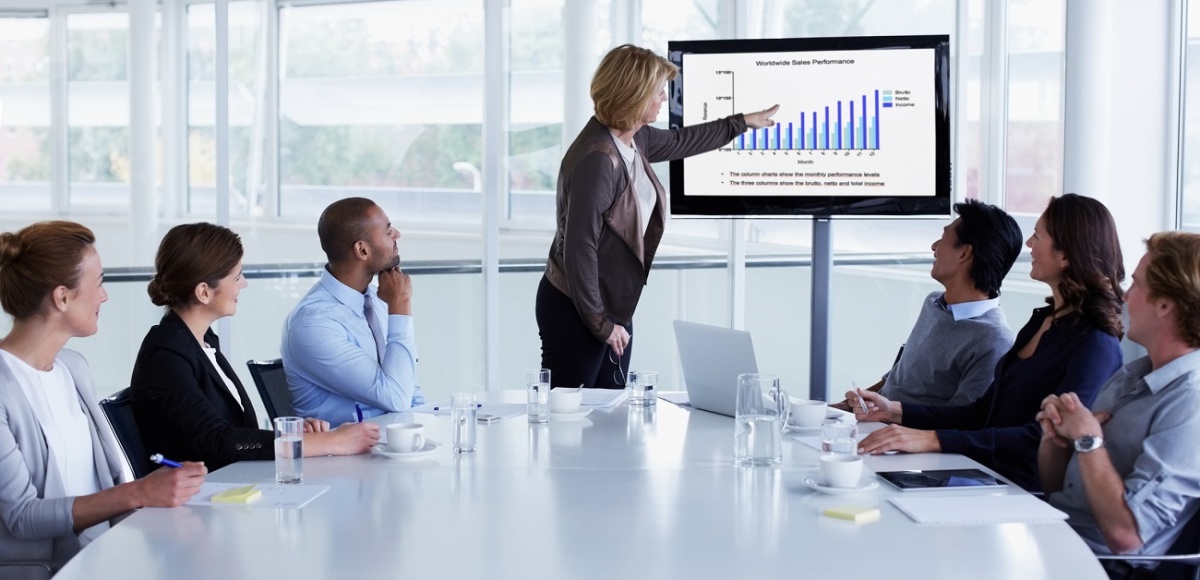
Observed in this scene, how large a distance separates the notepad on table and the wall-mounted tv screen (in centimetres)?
228

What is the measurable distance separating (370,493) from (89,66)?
11.6 ft

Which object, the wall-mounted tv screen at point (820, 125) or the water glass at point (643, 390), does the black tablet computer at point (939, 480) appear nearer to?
the water glass at point (643, 390)

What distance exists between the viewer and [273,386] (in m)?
3.27

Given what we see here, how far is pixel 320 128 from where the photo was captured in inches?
212

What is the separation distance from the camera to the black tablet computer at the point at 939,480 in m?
2.28

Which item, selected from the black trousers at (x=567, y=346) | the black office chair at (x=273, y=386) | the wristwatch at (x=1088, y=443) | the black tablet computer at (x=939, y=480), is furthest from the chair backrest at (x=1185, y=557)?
the black office chair at (x=273, y=386)

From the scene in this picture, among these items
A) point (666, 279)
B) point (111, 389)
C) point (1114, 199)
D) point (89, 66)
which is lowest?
point (111, 389)

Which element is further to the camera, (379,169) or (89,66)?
(379,169)

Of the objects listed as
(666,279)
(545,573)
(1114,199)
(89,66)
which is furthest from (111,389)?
(1114,199)

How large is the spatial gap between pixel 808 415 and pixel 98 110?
3.58 m

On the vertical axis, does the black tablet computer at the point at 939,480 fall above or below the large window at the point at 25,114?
below

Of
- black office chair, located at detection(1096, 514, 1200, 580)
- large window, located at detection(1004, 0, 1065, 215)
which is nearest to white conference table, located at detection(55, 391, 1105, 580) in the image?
black office chair, located at detection(1096, 514, 1200, 580)

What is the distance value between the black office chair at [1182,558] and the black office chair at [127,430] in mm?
1988

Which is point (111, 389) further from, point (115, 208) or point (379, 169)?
point (379, 169)
